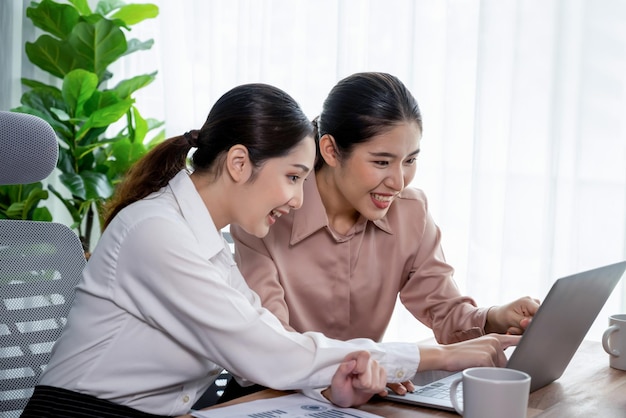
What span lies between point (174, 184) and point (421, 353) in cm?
50

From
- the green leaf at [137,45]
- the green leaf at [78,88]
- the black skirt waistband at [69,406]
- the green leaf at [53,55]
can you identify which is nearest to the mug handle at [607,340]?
the black skirt waistband at [69,406]

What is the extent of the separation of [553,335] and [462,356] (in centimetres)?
15

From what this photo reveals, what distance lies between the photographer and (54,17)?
369cm

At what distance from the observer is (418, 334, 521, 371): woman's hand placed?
1.25m

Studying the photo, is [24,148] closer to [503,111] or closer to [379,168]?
[379,168]

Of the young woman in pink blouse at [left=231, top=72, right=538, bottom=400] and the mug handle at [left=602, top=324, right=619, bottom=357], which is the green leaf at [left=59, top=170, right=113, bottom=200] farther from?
the mug handle at [left=602, top=324, right=619, bottom=357]

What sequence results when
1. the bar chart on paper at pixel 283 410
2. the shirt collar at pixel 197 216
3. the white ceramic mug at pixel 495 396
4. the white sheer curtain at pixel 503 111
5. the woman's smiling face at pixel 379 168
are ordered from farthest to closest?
1. the white sheer curtain at pixel 503 111
2. the woman's smiling face at pixel 379 168
3. the shirt collar at pixel 197 216
4. the bar chart on paper at pixel 283 410
5. the white ceramic mug at pixel 495 396

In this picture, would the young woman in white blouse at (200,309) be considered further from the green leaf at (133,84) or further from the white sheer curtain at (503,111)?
the green leaf at (133,84)

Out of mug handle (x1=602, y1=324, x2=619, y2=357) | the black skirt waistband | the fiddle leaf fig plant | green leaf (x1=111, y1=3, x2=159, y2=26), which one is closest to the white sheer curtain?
green leaf (x1=111, y1=3, x2=159, y2=26)

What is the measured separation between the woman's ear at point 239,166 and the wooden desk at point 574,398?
0.38 metres

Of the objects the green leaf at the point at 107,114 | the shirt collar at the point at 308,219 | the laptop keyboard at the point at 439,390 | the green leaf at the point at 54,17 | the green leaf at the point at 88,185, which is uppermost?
the green leaf at the point at 54,17

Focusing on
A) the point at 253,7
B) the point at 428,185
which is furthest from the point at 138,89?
the point at 428,185

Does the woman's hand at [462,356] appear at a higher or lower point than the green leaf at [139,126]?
higher

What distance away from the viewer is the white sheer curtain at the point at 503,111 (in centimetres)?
271
